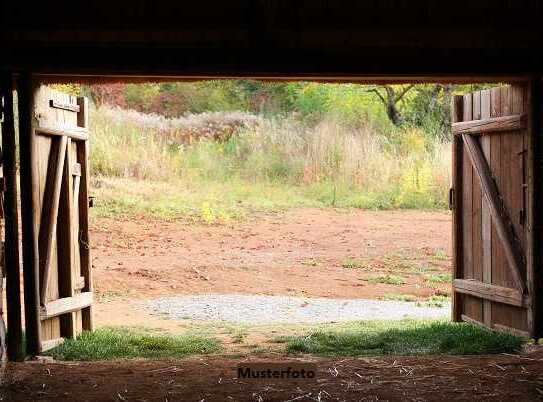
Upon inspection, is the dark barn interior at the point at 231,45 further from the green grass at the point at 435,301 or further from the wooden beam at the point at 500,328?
the green grass at the point at 435,301

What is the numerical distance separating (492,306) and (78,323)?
4.31 metres

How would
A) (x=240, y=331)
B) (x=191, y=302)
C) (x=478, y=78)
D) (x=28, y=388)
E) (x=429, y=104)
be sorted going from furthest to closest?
(x=429, y=104), (x=191, y=302), (x=240, y=331), (x=478, y=78), (x=28, y=388)

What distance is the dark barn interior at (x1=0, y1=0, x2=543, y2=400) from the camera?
7562 mm

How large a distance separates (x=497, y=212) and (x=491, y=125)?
0.89m

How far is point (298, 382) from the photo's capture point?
6.84m

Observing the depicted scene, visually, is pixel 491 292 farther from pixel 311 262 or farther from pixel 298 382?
pixel 311 262

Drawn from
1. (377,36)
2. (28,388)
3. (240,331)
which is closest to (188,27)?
(377,36)

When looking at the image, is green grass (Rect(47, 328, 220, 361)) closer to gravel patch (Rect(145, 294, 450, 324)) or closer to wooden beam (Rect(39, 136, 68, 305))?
wooden beam (Rect(39, 136, 68, 305))

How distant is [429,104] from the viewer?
25.1m

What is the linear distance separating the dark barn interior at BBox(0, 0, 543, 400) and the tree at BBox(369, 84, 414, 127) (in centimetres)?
1700

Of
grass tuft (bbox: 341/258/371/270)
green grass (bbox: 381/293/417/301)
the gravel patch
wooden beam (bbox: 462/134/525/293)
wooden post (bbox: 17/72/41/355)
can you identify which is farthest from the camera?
grass tuft (bbox: 341/258/371/270)

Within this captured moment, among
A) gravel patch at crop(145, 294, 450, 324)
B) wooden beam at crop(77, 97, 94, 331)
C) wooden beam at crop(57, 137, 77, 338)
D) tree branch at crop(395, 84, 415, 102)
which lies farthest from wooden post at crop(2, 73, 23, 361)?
tree branch at crop(395, 84, 415, 102)

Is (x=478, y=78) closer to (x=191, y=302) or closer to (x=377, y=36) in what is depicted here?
(x=377, y=36)

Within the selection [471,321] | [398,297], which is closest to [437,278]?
[398,297]
